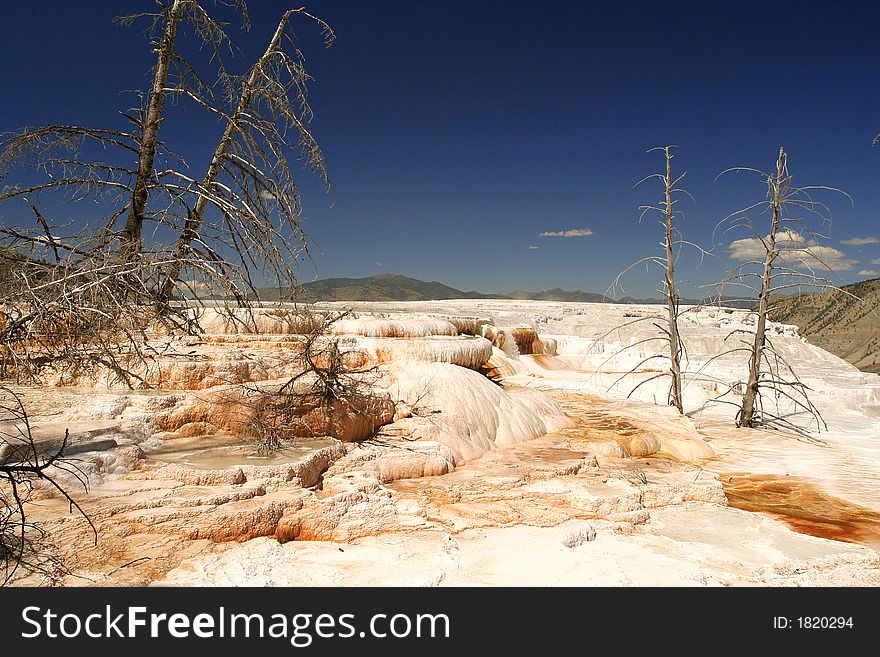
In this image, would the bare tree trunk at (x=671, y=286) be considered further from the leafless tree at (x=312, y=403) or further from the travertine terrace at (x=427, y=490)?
the leafless tree at (x=312, y=403)

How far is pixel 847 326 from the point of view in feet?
154

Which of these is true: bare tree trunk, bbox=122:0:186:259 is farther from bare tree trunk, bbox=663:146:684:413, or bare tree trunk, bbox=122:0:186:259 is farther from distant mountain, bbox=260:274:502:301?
distant mountain, bbox=260:274:502:301

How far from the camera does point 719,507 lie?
5270mm

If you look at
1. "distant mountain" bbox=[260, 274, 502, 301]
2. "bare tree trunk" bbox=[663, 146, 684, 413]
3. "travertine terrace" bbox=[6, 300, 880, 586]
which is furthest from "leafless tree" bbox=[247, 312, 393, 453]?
"distant mountain" bbox=[260, 274, 502, 301]

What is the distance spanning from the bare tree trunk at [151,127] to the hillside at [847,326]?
4463 centimetres

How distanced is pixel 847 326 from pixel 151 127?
197ft

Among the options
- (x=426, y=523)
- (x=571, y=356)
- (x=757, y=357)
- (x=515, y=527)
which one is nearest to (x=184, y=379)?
(x=426, y=523)

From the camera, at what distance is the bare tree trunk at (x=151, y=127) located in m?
3.32

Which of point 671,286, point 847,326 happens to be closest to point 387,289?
point 847,326

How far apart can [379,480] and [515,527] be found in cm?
150

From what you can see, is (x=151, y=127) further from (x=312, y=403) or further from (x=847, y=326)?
(x=847, y=326)

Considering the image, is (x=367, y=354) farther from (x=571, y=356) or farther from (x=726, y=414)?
(x=571, y=356)

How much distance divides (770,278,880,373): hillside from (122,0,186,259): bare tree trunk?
44.6m

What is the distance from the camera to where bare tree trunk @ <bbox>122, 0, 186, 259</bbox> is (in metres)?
3.32
